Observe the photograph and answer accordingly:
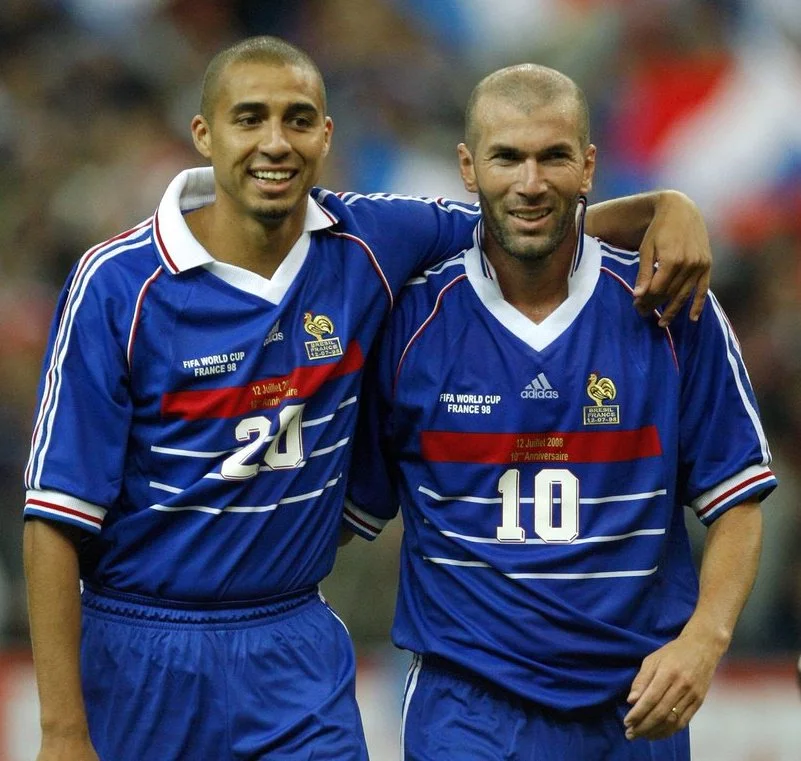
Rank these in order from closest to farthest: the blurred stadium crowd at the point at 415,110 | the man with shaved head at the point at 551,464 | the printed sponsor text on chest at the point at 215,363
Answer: the printed sponsor text on chest at the point at 215,363 < the man with shaved head at the point at 551,464 < the blurred stadium crowd at the point at 415,110

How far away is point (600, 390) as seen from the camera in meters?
3.52

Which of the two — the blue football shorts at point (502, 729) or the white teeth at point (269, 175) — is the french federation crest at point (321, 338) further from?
the blue football shorts at point (502, 729)

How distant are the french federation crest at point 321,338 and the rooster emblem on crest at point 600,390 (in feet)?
1.88

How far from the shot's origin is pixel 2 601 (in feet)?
20.7

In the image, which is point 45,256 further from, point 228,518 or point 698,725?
point 228,518

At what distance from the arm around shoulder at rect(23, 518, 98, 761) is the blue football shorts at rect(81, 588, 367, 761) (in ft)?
0.60

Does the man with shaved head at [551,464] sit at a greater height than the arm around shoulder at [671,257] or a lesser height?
lesser

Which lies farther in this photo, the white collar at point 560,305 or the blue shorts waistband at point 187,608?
the white collar at point 560,305

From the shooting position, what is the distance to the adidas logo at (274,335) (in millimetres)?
3422

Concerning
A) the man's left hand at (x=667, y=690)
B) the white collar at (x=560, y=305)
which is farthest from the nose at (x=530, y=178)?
the man's left hand at (x=667, y=690)

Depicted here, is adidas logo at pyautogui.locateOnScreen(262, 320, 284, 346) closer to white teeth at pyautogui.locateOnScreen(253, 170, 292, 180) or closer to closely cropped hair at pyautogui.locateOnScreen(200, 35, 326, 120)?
white teeth at pyautogui.locateOnScreen(253, 170, 292, 180)

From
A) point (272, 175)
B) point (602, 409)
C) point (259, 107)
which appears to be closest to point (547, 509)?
point (602, 409)

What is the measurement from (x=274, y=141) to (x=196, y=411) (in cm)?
61

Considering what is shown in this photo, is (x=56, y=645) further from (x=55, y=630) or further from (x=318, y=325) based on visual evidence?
(x=318, y=325)
